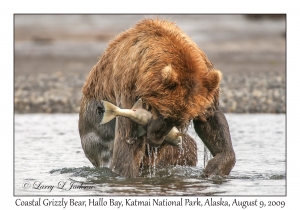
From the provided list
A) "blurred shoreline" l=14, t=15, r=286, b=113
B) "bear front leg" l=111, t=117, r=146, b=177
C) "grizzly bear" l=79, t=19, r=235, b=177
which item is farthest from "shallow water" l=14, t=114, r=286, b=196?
"blurred shoreline" l=14, t=15, r=286, b=113

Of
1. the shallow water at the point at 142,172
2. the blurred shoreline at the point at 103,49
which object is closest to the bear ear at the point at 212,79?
the shallow water at the point at 142,172

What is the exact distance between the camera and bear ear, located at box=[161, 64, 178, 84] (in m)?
7.76

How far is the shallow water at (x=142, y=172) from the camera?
8367mm

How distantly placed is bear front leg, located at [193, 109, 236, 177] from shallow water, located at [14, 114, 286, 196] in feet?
0.46

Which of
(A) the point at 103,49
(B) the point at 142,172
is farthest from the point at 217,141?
(A) the point at 103,49

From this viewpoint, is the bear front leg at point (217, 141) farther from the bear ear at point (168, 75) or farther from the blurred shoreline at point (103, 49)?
the blurred shoreline at point (103, 49)

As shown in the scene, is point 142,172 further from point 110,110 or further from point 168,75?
point 168,75

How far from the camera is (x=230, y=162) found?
8984 mm

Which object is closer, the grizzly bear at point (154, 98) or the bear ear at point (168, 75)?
the bear ear at point (168, 75)

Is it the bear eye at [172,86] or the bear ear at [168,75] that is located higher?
the bear ear at [168,75]

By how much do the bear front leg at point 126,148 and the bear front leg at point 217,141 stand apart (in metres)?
0.81

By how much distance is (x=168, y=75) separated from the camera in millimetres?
7766

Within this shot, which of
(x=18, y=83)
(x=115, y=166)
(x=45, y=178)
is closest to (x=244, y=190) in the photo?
(x=115, y=166)

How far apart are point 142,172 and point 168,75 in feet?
6.12
